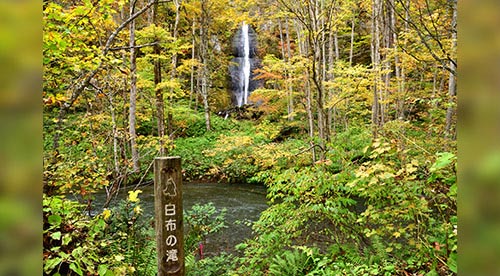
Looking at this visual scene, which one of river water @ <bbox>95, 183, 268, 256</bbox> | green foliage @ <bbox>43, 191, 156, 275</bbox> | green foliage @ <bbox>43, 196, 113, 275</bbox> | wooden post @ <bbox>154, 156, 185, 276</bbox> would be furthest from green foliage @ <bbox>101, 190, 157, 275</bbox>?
river water @ <bbox>95, 183, 268, 256</bbox>

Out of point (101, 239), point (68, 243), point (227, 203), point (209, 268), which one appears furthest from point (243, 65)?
point (68, 243)

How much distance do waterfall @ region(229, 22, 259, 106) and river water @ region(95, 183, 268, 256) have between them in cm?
855

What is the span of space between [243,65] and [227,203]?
40.5 ft

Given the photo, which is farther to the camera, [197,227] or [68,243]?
[197,227]

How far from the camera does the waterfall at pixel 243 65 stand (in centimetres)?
1914

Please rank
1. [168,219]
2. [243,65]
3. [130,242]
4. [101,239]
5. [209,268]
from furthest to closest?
[243,65]
[209,268]
[130,242]
[101,239]
[168,219]

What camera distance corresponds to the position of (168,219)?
2.74 meters

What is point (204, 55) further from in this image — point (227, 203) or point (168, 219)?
point (168, 219)

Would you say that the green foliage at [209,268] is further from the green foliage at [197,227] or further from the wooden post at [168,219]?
the wooden post at [168,219]

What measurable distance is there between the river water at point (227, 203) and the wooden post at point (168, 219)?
7.79 feet

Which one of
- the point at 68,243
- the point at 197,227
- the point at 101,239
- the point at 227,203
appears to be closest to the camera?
the point at 68,243

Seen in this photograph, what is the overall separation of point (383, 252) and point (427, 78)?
11.7 m

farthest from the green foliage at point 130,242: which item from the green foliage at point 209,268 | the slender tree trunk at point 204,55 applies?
the slender tree trunk at point 204,55
